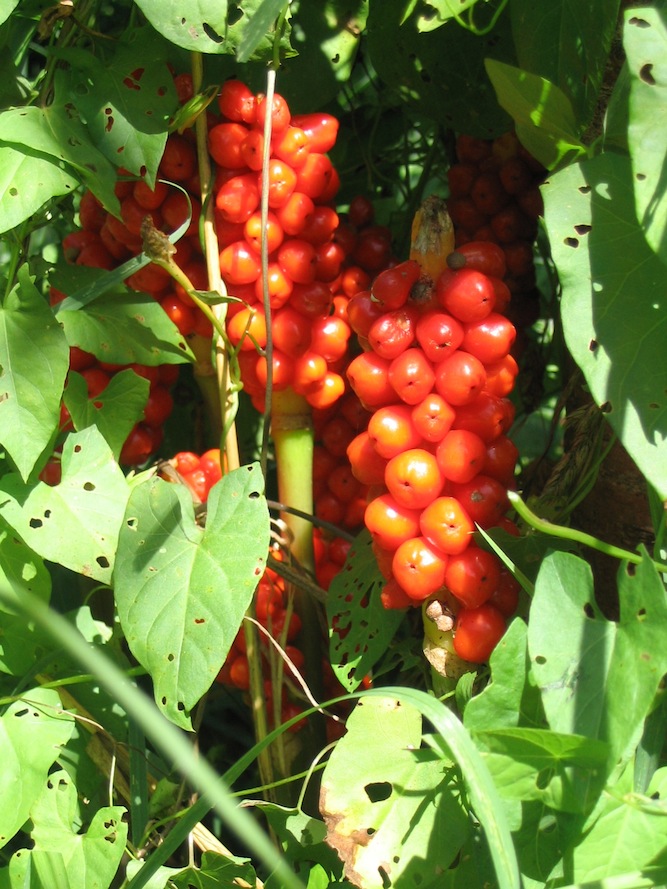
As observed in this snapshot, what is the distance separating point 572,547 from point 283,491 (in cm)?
36

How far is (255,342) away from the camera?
3.17 ft

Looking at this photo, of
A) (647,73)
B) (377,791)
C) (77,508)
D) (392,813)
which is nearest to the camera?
(647,73)

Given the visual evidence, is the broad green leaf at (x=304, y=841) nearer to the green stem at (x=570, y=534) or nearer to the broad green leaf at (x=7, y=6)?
the green stem at (x=570, y=534)

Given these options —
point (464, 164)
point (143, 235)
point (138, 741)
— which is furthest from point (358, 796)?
point (464, 164)

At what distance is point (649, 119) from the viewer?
0.68 m

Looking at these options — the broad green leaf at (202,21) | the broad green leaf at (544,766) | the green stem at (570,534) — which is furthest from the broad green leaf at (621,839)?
the broad green leaf at (202,21)

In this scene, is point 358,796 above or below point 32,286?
below

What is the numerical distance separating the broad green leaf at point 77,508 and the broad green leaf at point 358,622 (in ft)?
0.79

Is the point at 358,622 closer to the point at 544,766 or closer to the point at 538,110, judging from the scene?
the point at 544,766

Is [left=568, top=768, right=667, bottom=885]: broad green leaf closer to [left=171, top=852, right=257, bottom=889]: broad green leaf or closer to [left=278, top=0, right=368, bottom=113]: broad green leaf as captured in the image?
[left=171, top=852, right=257, bottom=889]: broad green leaf

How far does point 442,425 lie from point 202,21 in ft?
1.46

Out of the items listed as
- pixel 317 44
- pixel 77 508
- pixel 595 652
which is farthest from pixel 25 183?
pixel 595 652

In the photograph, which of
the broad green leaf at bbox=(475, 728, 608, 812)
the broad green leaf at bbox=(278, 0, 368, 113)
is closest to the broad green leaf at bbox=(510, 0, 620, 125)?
the broad green leaf at bbox=(278, 0, 368, 113)

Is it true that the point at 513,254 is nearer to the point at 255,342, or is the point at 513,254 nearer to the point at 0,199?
the point at 255,342
